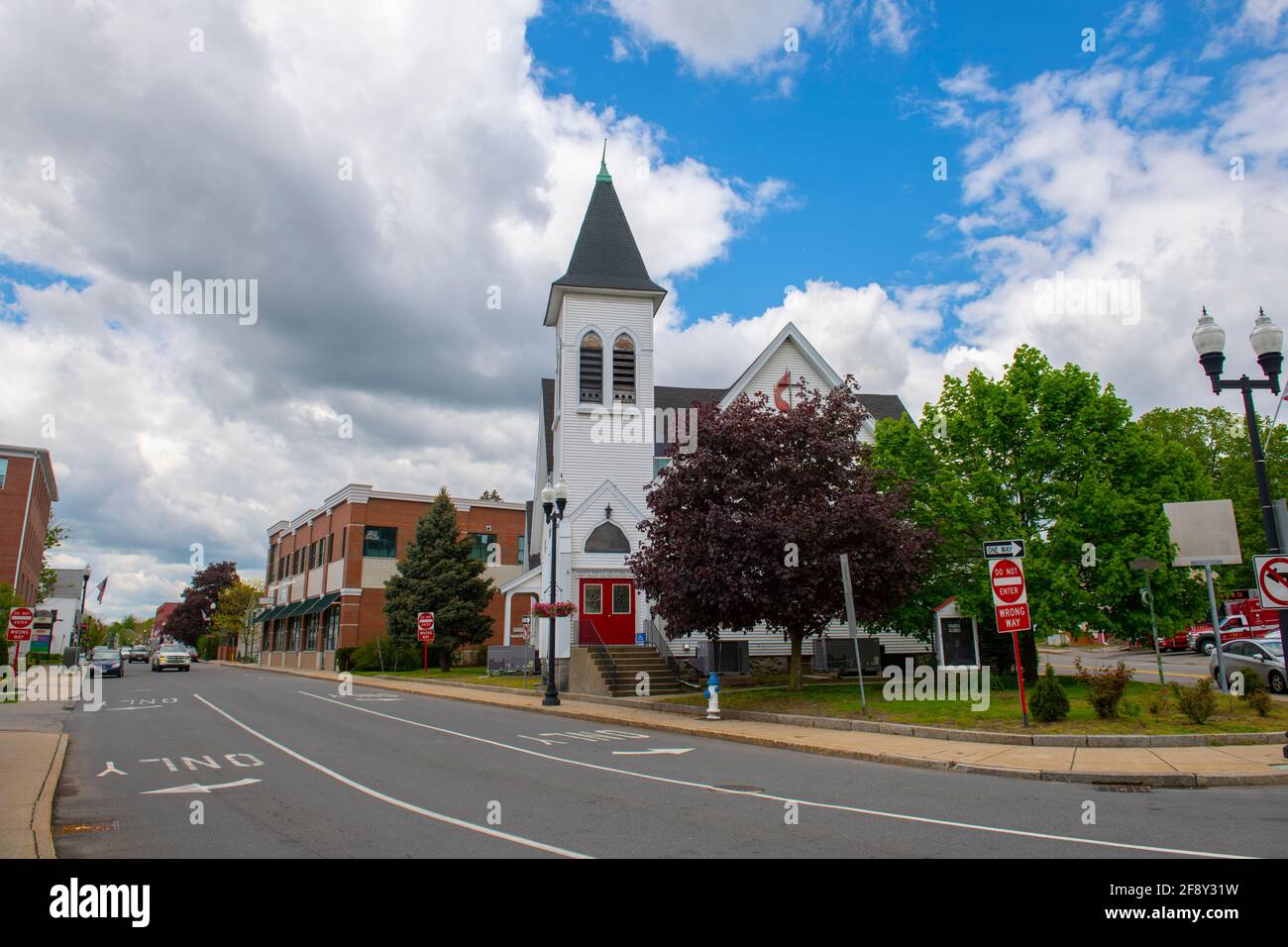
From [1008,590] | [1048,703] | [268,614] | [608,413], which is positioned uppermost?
[608,413]

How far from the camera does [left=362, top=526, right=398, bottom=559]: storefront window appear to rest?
161 ft

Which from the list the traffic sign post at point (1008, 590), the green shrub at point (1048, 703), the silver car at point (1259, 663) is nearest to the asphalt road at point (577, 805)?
the traffic sign post at point (1008, 590)

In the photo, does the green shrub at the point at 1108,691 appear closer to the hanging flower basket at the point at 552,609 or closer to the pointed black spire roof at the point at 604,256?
the hanging flower basket at the point at 552,609

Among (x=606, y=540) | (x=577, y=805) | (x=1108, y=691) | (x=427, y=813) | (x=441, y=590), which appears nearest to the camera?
(x=427, y=813)

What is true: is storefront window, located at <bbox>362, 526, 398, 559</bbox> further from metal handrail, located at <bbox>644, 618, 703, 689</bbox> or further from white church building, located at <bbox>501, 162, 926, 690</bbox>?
metal handrail, located at <bbox>644, 618, 703, 689</bbox>

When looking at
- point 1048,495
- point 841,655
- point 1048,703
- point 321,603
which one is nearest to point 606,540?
point 841,655

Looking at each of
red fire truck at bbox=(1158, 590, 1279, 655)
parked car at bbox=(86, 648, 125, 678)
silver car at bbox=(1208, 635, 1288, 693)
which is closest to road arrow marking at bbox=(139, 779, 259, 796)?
silver car at bbox=(1208, 635, 1288, 693)

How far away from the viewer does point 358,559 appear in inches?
1909

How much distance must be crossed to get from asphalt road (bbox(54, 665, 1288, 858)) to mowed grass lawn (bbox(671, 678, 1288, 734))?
10.7ft

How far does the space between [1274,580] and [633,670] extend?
15.8m

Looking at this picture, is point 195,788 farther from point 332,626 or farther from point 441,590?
point 332,626

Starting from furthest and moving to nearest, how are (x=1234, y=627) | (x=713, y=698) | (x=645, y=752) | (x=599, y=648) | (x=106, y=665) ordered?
(x=106, y=665) → (x=1234, y=627) → (x=599, y=648) → (x=713, y=698) → (x=645, y=752)

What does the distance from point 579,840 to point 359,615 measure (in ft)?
146
